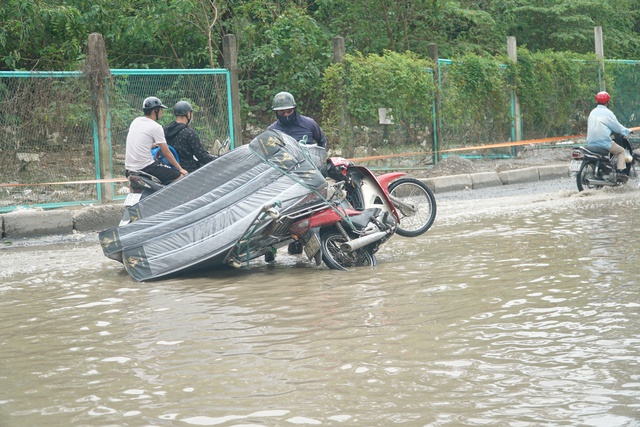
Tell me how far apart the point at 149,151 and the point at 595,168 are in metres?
7.27

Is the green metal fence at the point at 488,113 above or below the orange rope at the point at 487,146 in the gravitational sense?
above

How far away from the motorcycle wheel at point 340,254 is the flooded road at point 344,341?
15cm

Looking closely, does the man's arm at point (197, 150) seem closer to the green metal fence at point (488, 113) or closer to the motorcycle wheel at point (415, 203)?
the motorcycle wheel at point (415, 203)

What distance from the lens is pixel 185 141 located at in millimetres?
9992

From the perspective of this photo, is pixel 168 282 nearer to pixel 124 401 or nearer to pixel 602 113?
pixel 124 401

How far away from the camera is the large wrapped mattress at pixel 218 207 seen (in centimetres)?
823

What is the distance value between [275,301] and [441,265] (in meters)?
1.86

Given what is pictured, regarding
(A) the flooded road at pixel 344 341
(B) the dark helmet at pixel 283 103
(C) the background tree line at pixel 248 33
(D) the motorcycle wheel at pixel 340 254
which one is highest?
(C) the background tree line at pixel 248 33

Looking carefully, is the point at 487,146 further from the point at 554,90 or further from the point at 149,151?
the point at 149,151

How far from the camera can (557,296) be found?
21.3 ft

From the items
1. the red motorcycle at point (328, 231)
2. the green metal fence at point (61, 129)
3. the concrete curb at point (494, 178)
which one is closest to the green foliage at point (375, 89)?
the concrete curb at point (494, 178)

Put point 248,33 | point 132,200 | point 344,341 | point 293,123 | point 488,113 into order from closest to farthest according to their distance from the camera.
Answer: point 344,341 → point 132,200 → point 293,123 → point 248,33 → point 488,113

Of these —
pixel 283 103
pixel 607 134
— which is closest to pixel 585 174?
pixel 607 134

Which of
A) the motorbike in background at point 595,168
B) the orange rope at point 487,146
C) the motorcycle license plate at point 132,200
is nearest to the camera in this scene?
the motorcycle license plate at point 132,200
